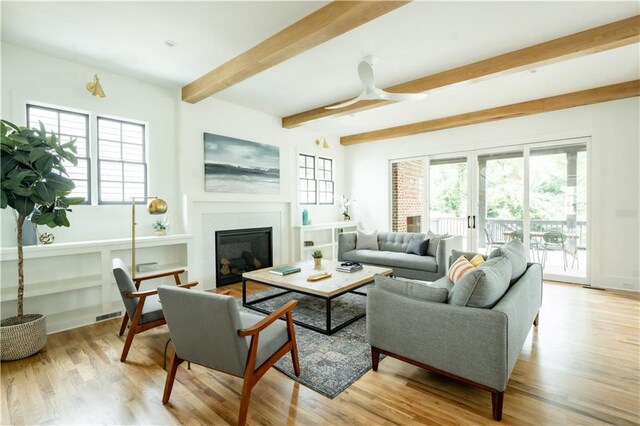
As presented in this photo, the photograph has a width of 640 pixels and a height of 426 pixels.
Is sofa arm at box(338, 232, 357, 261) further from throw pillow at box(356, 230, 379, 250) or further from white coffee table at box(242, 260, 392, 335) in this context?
white coffee table at box(242, 260, 392, 335)

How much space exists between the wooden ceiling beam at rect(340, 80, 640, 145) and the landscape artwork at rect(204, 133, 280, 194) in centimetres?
262

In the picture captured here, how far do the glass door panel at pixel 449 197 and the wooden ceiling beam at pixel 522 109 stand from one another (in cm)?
74

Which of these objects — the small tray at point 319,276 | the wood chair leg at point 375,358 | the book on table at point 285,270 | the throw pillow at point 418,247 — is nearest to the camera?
the wood chair leg at point 375,358

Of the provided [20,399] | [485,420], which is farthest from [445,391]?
[20,399]

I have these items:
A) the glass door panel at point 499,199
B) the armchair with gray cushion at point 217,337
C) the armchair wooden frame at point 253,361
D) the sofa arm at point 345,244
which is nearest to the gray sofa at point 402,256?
the sofa arm at point 345,244

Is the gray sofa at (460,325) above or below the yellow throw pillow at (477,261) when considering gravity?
below

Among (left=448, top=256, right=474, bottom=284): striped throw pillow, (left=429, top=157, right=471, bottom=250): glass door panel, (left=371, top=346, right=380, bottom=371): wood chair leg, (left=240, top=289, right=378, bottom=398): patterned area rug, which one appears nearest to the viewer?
(left=240, top=289, right=378, bottom=398): patterned area rug

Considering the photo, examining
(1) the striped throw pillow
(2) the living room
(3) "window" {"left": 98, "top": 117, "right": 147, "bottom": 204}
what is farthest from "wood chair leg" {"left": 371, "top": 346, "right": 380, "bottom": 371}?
(3) "window" {"left": 98, "top": 117, "right": 147, "bottom": 204}

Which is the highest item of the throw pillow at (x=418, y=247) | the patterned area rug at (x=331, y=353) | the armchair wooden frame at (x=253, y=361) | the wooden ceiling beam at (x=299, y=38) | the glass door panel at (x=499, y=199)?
the wooden ceiling beam at (x=299, y=38)

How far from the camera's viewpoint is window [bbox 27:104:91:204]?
350 cm

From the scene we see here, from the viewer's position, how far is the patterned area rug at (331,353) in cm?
225

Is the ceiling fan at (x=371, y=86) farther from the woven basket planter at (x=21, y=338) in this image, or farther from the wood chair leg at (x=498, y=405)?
the woven basket planter at (x=21, y=338)

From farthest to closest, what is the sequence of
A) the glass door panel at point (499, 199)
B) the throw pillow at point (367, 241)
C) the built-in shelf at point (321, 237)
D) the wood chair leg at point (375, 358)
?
the built-in shelf at point (321, 237), the throw pillow at point (367, 241), the glass door panel at point (499, 199), the wood chair leg at point (375, 358)

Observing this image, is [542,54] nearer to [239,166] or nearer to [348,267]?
[348,267]
